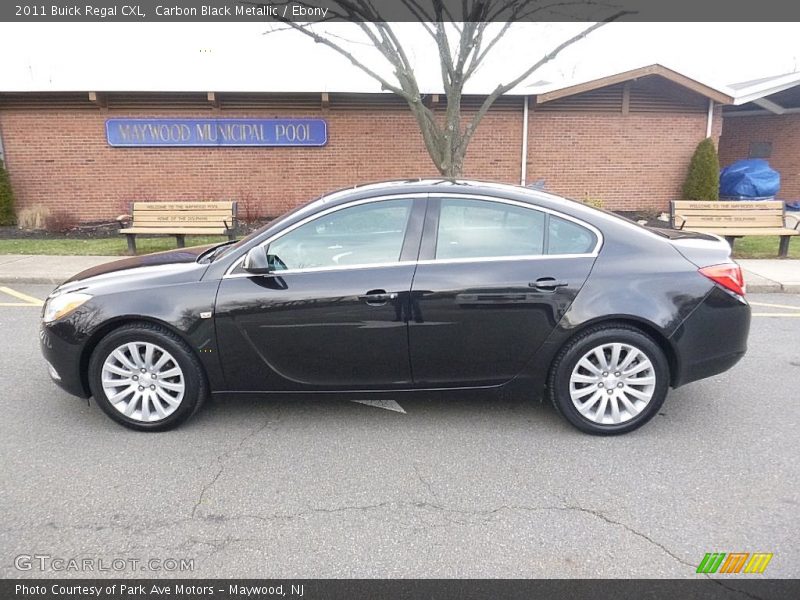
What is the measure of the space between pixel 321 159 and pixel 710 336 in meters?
10.7

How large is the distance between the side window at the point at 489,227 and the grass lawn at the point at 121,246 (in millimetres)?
7298

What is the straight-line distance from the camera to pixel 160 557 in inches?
91.7

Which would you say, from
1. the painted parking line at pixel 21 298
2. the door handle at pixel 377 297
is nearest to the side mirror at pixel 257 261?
the door handle at pixel 377 297

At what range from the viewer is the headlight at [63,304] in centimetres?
330

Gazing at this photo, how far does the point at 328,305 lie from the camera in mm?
3189

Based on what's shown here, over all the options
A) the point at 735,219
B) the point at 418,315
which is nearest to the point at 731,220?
the point at 735,219

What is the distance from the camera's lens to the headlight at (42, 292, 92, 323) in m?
3.30

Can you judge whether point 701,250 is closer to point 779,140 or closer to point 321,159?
point 321,159

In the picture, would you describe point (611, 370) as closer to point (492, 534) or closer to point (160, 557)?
point (492, 534)

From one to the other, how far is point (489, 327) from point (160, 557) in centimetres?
205
